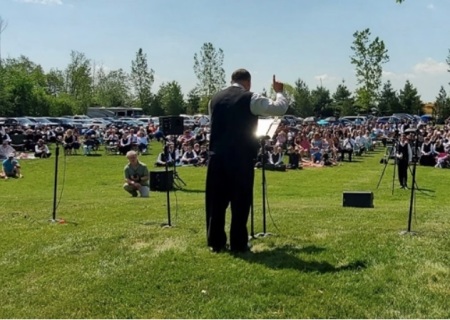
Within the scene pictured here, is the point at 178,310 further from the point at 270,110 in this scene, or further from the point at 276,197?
the point at 276,197

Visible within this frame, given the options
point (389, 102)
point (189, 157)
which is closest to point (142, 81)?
point (389, 102)

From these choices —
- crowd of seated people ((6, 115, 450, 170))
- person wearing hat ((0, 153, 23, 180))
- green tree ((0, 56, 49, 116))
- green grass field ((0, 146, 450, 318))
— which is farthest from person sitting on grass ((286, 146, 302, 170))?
green tree ((0, 56, 49, 116))

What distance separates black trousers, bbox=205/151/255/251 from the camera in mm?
6301

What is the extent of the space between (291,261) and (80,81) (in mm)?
91671

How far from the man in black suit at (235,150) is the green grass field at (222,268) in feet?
1.12

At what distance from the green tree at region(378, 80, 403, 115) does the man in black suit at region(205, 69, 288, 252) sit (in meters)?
74.0

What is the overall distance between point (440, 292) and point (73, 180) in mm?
17080

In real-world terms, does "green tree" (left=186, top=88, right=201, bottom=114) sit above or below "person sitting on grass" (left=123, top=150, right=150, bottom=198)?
above

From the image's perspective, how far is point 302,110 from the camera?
282ft

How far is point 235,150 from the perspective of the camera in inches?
247

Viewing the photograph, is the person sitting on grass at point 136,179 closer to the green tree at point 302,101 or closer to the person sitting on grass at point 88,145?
the person sitting on grass at point 88,145

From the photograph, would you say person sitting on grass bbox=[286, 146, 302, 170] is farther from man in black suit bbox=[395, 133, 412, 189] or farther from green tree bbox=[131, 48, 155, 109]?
green tree bbox=[131, 48, 155, 109]

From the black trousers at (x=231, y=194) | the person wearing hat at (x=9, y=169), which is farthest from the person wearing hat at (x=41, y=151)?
the black trousers at (x=231, y=194)

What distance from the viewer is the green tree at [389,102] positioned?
77.4 metres
